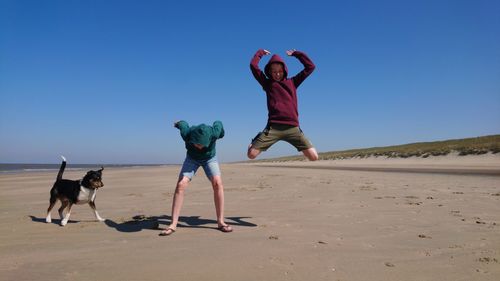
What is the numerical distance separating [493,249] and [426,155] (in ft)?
114

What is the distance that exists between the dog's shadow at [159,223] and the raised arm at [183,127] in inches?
56.1

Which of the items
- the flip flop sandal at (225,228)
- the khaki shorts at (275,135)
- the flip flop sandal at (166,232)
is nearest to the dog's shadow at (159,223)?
the flip flop sandal at (225,228)

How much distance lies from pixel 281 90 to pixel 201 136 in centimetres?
157

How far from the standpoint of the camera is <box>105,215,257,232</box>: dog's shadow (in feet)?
19.0

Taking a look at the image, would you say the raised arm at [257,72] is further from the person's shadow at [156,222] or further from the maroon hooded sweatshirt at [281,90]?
the person's shadow at [156,222]

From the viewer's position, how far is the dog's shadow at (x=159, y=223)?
5797 mm

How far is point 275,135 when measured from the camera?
19.7ft

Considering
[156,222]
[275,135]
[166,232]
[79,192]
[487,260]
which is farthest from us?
[79,192]

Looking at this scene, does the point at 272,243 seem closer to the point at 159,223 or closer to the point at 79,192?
the point at 159,223

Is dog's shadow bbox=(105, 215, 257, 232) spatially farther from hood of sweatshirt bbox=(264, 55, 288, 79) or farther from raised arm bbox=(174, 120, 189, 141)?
hood of sweatshirt bbox=(264, 55, 288, 79)

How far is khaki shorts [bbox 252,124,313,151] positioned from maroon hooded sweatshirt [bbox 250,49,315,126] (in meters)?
0.08

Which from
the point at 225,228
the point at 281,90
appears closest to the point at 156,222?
the point at 225,228

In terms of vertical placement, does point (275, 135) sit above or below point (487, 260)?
above

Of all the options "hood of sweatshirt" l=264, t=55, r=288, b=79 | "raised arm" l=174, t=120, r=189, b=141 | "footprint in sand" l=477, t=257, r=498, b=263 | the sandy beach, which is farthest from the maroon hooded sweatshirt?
"footprint in sand" l=477, t=257, r=498, b=263
